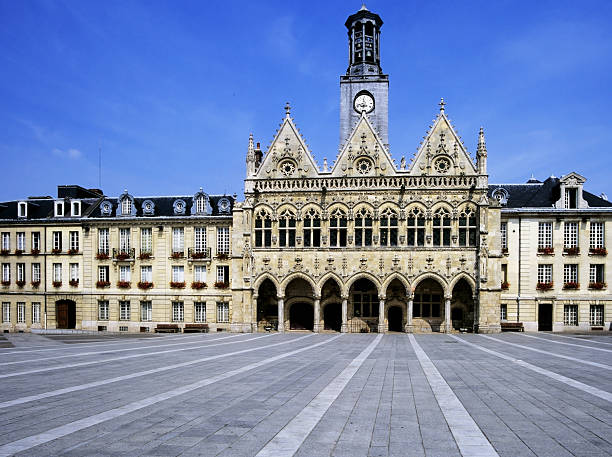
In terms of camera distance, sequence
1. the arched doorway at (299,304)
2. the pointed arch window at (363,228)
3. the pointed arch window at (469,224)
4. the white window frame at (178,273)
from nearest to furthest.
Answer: the pointed arch window at (469,224)
the pointed arch window at (363,228)
the arched doorway at (299,304)
the white window frame at (178,273)

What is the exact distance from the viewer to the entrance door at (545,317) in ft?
141

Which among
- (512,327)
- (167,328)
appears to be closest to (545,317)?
(512,327)

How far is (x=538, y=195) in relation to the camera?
147 feet

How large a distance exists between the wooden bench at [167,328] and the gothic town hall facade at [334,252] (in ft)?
0.69

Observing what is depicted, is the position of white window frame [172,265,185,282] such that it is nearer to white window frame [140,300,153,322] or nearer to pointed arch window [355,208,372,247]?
white window frame [140,300,153,322]

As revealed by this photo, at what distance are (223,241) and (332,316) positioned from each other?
35.9ft

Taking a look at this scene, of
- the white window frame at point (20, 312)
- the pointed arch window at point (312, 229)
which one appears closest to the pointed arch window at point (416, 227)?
the pointed arch window at point (312, 229)

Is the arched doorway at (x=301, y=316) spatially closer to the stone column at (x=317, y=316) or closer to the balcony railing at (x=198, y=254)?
the stone column at (x=317, y=316)

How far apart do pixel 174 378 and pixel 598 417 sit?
1115 centimetres

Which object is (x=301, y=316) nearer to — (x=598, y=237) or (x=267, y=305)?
(x=267, y=305)

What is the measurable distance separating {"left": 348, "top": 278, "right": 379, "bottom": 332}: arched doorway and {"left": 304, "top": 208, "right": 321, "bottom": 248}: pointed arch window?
465cm

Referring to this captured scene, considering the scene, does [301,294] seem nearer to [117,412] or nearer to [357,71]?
[357,71]

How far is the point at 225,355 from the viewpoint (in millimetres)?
23234

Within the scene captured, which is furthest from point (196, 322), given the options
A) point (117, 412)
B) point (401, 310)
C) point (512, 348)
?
point (117, 412)
